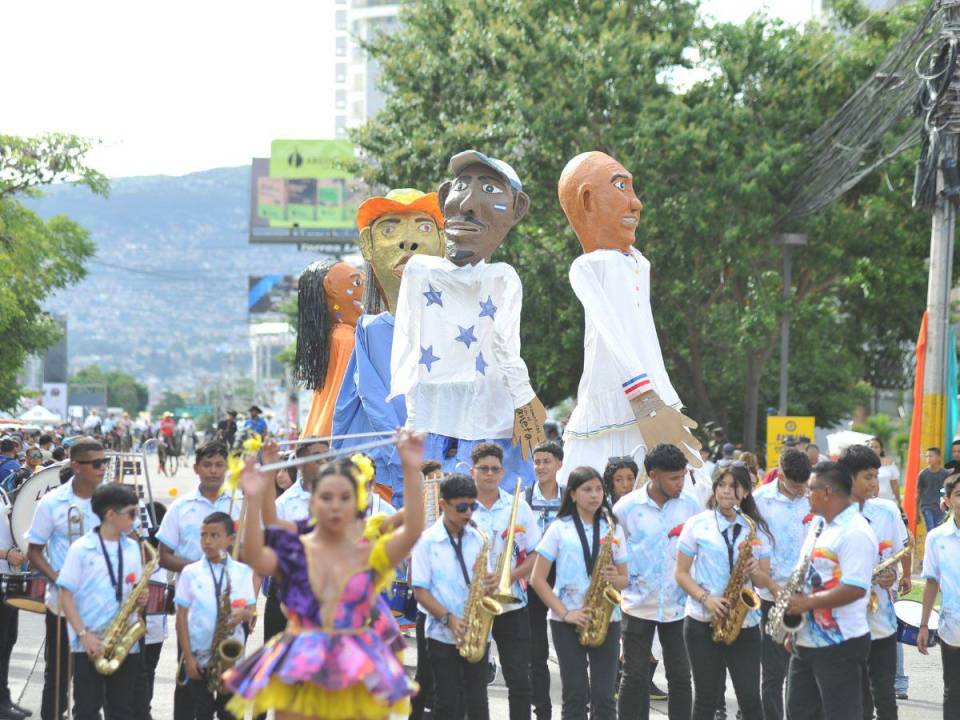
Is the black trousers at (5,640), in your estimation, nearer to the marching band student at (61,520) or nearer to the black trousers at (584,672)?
the marching band student at (61,520)

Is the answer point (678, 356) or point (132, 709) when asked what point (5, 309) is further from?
point (132, 709)

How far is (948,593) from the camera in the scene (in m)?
8.51

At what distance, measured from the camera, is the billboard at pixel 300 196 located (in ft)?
297

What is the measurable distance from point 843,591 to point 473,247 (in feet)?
19.1

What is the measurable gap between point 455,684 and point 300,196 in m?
84.2

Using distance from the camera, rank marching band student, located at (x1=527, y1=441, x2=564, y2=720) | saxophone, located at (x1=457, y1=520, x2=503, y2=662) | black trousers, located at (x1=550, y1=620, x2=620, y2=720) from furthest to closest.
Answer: marching band student, located at (x1=527, y1=441, x2=564, y2=720), black trousers, located at (x1=550, y1=620, x2=620, y2=720), saxophone, located at (x1=457, y1=520, x2=503, y2=662)

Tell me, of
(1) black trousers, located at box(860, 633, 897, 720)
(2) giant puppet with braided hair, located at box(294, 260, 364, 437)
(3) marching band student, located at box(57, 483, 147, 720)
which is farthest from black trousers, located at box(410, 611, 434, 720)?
(2) giant puppet with braided hair, located at box(294, 260, 364, 437)

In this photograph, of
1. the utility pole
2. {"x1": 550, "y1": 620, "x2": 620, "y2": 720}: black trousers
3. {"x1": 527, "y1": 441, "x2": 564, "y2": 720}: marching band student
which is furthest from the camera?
the utility pole

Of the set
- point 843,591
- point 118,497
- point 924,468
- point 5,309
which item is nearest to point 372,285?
point 924,468

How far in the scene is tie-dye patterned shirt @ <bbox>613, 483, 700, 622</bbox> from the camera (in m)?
8.66

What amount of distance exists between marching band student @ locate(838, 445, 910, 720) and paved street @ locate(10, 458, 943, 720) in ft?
5.19

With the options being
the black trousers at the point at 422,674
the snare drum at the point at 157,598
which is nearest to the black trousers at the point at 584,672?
the black trousers at the point at 422,674

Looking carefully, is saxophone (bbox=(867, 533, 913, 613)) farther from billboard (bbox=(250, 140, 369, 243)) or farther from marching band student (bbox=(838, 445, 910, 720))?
billboard (bbox=(250, 140, 369, 243))

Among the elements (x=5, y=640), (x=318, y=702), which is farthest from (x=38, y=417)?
(x=318, y=702)
